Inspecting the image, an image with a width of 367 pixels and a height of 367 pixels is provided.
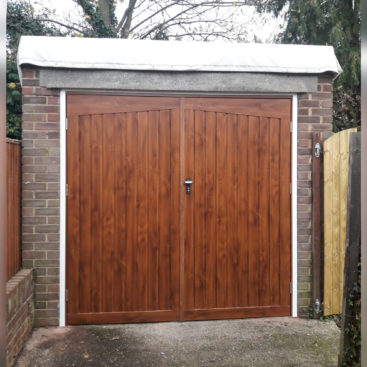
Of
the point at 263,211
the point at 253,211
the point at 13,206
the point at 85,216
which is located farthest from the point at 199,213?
the point at 13,206

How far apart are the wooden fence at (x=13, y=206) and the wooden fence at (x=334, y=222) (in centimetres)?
294

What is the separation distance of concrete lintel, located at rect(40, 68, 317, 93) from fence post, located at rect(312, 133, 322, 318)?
0.61m

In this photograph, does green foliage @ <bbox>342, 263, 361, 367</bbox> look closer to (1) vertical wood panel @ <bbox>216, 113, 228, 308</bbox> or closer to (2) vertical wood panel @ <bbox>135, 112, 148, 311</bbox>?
(1) vertical wood panel @ <bbox>216, 113, 228, 308</bbox>

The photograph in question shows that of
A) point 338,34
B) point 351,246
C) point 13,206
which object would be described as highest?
point 338,34

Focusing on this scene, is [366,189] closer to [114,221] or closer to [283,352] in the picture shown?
→ [283,352]

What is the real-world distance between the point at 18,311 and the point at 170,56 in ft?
8.69

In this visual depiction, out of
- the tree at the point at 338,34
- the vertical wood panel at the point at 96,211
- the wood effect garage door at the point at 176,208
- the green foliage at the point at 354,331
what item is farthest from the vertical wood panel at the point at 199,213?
the tree at the point at 338,34

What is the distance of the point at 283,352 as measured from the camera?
3125mm

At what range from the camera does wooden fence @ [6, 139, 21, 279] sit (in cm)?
309

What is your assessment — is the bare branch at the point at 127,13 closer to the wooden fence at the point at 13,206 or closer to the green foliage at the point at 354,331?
the wooden fence at the point at 13,206

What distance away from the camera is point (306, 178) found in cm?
382

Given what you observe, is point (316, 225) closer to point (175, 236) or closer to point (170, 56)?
point (175, 236)

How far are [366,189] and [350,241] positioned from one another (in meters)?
2.29

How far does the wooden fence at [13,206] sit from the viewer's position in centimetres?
309
